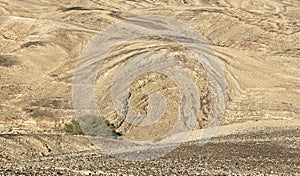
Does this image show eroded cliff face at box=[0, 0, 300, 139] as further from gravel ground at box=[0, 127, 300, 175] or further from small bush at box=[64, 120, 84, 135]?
gravel ground at box=[0, 127, 300, 175]

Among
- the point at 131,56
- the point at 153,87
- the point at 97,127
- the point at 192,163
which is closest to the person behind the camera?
the point at 192,163

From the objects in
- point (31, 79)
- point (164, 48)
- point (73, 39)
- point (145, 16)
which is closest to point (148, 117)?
point (164, 48)

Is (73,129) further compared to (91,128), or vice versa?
(73,129)

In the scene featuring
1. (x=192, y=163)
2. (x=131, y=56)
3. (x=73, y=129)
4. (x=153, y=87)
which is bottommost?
(x=192, y=163)

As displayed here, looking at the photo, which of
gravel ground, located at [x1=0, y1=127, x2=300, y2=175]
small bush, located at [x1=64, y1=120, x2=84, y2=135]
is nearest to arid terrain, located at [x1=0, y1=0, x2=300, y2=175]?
gravel ground, located at [x1=0, y1=127, x2=300, y2=175]

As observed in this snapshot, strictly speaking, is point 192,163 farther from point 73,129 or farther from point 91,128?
point 73,129

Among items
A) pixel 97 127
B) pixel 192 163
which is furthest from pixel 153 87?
pixel 192 163
